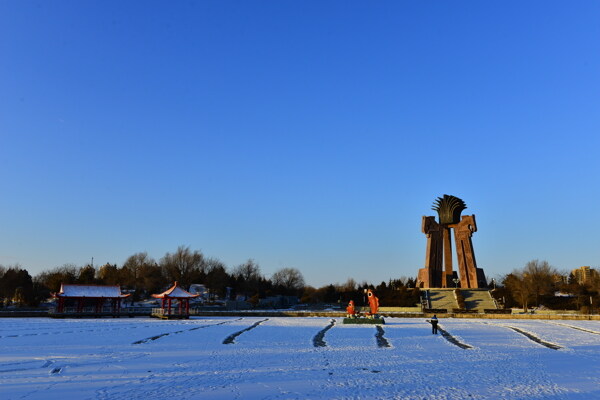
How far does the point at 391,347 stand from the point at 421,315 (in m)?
22.3

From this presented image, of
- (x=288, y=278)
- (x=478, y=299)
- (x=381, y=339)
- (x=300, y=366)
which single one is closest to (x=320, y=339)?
(x=381, y=339)

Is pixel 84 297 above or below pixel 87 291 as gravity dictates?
below

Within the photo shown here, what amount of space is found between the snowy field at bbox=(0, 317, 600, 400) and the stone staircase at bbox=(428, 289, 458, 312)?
22.7 meters

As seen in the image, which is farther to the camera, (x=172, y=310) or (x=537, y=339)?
Answer: (x=172, y=310)

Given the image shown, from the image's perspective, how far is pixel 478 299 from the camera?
155 feet

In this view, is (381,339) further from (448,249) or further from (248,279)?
(248,279)

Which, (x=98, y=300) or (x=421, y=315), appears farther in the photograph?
(x=98, y=300)

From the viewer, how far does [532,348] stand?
1891 cm

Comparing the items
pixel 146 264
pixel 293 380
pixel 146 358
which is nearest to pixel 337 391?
pixel 293 380

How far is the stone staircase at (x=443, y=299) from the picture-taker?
4609 cm

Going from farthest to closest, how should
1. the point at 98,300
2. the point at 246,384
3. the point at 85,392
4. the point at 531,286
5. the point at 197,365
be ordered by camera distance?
the point at 531,286
the point at 98,300
the point at 197,365
the point at 246,384
the point at 85,392

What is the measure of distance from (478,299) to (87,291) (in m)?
36.9

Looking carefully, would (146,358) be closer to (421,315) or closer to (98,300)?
(421,315)

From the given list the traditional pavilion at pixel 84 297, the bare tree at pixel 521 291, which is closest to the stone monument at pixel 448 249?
the bare tree at pixel 521 291
